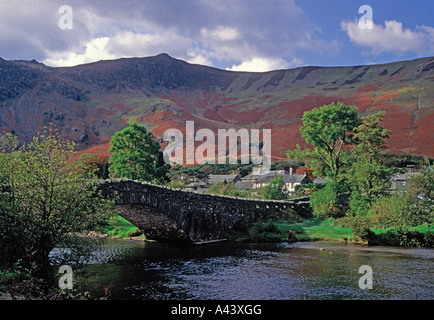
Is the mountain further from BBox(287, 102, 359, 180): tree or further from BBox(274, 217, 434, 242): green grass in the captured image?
BBox(274, 217, 434, 242): green grass

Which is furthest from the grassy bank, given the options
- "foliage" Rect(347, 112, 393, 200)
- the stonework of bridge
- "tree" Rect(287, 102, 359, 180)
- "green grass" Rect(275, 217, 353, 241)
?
"tree" Rect(287, 102, 359, 180)

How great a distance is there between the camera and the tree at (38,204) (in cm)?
1606

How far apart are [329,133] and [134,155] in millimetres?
28248

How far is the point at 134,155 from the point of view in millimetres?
53500

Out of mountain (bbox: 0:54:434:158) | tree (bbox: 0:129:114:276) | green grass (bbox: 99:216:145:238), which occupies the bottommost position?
green grass (bbox: 99:216:145:238)

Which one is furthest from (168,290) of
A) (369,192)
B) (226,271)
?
(369,192)

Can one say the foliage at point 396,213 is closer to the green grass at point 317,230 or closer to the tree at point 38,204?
the green grass at point 317,230

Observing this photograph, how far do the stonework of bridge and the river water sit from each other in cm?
319

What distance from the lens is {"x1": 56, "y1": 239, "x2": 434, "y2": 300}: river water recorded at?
18062 mm

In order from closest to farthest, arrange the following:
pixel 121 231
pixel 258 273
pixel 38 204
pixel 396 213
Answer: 1. pixel 38 204
2. pixel 258 273
3. pixel 396 213
4. pixel 121 231

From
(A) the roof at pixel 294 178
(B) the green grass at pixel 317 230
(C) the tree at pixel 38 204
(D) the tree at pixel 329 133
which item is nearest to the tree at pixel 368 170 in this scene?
(D) the tree at pixel 329 133

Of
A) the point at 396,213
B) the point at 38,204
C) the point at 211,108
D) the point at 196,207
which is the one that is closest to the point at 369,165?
the point at 396,213

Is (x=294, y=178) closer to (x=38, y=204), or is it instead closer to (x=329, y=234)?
(x=329, y=234)
